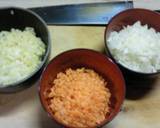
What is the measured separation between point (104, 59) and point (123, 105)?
4.8 inches

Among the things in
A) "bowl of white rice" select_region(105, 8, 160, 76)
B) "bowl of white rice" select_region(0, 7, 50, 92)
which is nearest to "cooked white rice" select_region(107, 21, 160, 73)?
"bowl of white rice" select_region(105, 8, 160, 76)

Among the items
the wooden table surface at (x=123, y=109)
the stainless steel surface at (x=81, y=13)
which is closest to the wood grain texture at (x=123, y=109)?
the wooden table surface at (x=123, y=109)

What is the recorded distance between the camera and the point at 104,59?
32.1 inches

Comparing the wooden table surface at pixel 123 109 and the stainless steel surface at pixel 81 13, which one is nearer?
the wooden table surface at pixel 123 109

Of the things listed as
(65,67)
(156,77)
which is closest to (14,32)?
(65,67)

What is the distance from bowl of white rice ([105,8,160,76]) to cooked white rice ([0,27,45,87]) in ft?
0.58

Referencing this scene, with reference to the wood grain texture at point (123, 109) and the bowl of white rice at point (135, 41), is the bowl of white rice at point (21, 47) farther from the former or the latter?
the bowl of white rice at point (135, 41)

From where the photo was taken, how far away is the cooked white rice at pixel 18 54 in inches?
31.8

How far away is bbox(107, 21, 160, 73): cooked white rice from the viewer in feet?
2.72

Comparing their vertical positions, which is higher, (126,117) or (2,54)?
(2,54)

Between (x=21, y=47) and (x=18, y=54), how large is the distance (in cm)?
2

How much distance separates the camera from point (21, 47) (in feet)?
2.79

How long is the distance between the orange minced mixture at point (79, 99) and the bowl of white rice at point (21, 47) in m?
0.07

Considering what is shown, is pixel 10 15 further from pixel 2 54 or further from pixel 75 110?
pixel 75 110
